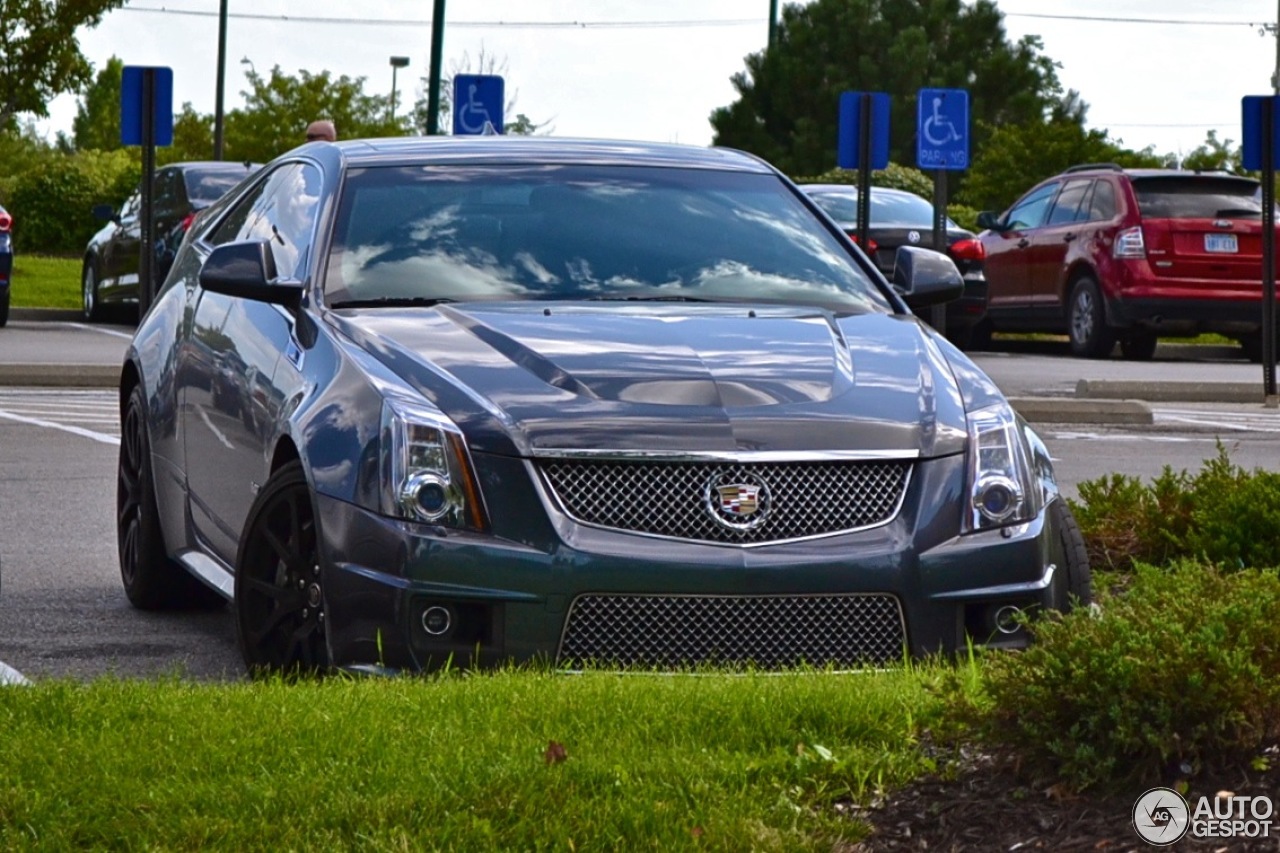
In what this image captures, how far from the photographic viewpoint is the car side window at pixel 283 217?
7.01 metres

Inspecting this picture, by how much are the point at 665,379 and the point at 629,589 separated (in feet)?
1.91

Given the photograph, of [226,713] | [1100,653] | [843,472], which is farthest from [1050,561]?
[226,713]

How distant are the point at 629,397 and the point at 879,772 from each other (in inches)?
60.8

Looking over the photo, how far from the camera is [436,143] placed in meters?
7.42

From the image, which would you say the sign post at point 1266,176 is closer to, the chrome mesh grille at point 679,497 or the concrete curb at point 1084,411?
the concrete curb at point 1084,411

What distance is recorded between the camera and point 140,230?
21859mm

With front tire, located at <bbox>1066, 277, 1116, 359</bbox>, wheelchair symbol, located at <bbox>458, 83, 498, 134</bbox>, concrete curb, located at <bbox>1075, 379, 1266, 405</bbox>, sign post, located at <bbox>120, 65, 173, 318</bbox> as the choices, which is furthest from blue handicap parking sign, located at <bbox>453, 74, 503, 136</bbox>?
concrete curb, located at <bbox>1075, 379, 1266, 405</bbox>

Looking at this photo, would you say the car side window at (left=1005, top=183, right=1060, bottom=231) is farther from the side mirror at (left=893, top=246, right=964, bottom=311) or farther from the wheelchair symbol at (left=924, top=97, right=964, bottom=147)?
the side mirror at (left=893, top=246, right=964, bottom=311)

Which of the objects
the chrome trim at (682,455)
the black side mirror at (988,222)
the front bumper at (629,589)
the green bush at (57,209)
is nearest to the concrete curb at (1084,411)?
the black side mirror at (988,222)

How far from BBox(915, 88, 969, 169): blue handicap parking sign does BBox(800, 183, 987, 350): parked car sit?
2011 mm

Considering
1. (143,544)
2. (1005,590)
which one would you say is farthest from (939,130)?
(1005,590)

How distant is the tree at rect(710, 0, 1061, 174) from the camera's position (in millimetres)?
71500

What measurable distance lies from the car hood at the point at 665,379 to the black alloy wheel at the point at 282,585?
0.43 m

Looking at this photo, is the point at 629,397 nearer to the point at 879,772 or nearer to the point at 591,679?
the point at 591,679
